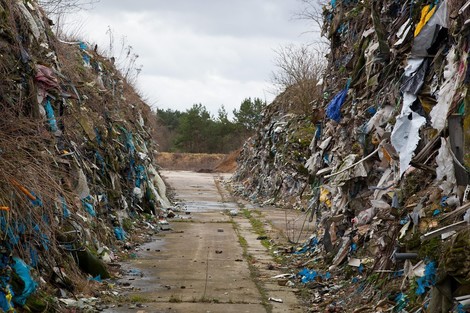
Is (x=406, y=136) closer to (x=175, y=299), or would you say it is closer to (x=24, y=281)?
(x=175, y=299)

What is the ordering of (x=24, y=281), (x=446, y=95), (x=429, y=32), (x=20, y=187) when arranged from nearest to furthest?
(x=24, y=281) < (x=20, y=187) < (x=446, y=95) < (x=429, y=32)

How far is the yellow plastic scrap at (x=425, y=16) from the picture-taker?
22.1 feet

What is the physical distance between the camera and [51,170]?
22.5 feet

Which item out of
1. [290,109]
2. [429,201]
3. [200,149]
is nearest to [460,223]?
[429,201]

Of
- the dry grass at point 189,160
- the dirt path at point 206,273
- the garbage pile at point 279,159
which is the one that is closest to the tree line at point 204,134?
the dry grass at point 189,160

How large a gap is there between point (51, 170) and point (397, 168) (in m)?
3.83

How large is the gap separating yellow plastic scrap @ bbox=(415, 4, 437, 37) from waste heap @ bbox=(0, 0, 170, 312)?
422 centimetres

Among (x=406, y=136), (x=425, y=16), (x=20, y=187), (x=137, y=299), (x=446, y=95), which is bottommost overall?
(x=137, y=299)

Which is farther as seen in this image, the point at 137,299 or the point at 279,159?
the point at 279,159

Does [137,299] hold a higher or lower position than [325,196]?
lower

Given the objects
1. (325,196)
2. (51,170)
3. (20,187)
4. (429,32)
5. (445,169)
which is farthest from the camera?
(325,196)

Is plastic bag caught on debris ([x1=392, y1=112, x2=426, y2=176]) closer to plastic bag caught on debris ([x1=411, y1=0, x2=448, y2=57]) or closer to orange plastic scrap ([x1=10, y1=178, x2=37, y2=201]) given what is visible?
plastic bag caught on debris ([x1=411, y1=0, x2=448, y2=57])

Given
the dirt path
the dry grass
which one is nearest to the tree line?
the dry grass

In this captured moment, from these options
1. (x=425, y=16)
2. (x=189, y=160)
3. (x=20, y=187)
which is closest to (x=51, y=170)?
(x=20, y=187)
